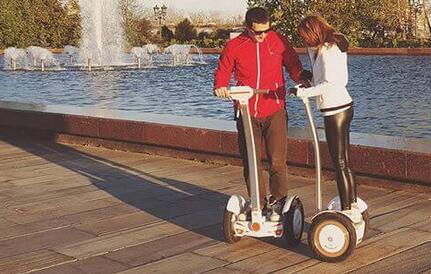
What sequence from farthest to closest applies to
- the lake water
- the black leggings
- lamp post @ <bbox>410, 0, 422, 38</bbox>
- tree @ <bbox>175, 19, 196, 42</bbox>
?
tree @ <bbox>175, 19, 196, 42</bbox>
lamp post @ <bbox>410, 0, 422, 38</bbox>
the lake water
the black leggings

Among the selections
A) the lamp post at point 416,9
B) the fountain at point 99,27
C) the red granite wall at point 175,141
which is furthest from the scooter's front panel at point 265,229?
the lamp post at point 416,9

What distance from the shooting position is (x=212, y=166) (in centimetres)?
798

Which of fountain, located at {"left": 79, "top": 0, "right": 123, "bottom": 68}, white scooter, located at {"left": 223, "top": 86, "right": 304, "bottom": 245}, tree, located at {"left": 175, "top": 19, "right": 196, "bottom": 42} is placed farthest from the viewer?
tree, located at {"left": 175, "top": 19, "right": 196, "bottom": 42}

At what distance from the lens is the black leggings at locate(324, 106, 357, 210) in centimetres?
463

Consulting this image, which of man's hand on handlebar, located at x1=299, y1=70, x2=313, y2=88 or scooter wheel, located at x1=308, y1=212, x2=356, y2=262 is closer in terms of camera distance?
scooter wheel, located at x1=308, y1=212, x2=356, y2=262

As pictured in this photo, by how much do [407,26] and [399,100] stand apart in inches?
1399

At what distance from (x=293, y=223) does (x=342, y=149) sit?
0.54 metres

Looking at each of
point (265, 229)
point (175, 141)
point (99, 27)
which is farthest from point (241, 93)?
point (99, 27)

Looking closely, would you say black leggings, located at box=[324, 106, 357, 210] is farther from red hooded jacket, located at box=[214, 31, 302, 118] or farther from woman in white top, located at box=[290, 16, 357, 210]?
red hooded jacket, located at box=[214, 31, 302, 118]

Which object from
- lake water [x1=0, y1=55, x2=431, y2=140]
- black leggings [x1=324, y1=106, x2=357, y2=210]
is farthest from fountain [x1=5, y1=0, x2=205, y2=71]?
black leggings [x1=324, y1=106, x2=357, y2=210]

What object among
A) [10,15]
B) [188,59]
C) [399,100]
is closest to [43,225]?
[399,100]

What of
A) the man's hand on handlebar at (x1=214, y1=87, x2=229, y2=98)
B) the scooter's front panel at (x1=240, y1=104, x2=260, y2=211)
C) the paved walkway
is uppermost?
the man's hand on handlebar at (x1=214, y1=87, x2=229, y2=98)

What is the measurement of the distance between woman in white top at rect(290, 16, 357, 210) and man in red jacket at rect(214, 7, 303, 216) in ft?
0.91

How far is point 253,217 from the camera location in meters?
4.82
